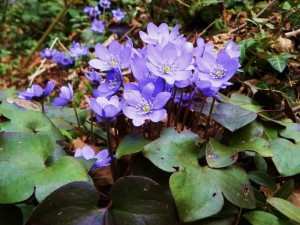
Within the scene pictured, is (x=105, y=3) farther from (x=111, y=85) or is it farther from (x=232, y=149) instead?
(x=232, y=149)

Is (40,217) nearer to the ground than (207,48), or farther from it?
nearer to the ground

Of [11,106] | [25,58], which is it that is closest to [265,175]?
[11,106]

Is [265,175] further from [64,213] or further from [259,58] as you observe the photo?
[259,58]

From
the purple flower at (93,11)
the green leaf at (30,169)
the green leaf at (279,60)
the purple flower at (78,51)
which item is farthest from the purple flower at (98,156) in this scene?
the purple flower at (93,11)

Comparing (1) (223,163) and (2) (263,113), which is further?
(2) (263,113)

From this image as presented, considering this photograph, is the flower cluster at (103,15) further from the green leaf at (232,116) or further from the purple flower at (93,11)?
the green leaf at (232,116)

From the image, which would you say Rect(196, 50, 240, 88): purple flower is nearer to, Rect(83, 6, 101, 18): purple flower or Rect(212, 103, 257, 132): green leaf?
Rect(212, 103, 257, 132): green leaf

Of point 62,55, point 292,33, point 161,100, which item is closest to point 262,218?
point 161,100
